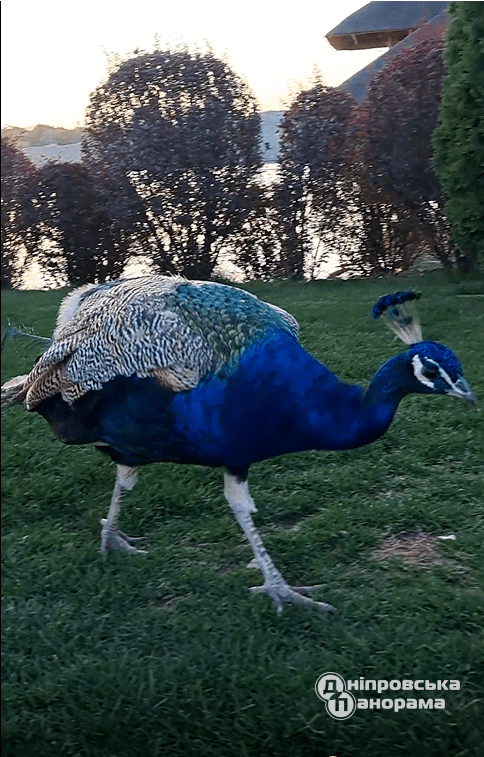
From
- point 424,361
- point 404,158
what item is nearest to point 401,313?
point 424,361

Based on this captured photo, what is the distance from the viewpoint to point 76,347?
1830 millimetres

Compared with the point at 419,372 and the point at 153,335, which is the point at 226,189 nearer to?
the point at 153,335

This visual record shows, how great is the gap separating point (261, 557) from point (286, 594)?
0.11 meters

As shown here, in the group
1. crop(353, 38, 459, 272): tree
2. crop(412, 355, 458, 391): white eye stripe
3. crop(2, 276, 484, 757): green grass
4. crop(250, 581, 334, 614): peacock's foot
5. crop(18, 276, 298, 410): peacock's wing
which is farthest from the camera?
crop(353, 38, 459, 272): tree

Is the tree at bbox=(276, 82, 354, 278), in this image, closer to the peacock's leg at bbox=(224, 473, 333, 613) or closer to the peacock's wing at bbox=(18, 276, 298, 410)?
the peacock's wing at bbox=(18, 276, 298, 410)

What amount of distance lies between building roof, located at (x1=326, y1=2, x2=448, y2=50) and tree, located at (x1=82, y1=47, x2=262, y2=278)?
0.32m

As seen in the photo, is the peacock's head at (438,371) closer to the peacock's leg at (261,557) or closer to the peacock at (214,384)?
the peacock at (214,384)

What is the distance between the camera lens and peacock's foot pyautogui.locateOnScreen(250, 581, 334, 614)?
1.85 meters

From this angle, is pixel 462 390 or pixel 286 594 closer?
pixel 462 390

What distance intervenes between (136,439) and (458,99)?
4.92ft

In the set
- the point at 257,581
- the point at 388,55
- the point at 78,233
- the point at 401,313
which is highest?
the point at 388,55

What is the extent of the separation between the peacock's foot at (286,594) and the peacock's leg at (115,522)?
40 cm

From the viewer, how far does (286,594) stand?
1880 mm

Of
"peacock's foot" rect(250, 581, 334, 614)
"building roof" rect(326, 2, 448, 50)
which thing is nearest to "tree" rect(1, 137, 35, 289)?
"building roof" rect(326, 2, 448, 50)
